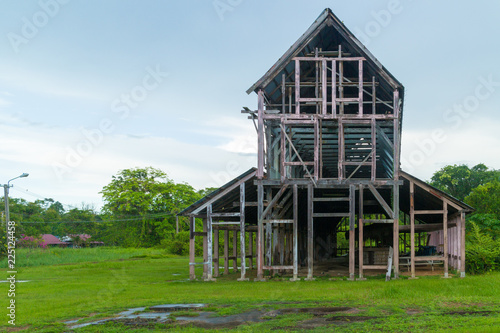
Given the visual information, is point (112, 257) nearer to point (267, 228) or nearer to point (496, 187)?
point (267, 228)

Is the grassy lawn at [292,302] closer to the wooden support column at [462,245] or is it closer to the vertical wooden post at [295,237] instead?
the vertical wooden post at [295,237]

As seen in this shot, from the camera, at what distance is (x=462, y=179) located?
67.1m

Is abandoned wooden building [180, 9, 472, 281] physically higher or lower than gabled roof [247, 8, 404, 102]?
lower

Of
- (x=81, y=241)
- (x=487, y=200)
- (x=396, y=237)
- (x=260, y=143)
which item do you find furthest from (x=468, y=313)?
Answer: (x=81, y=241)

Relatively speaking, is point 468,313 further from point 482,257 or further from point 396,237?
Result: point 482,257

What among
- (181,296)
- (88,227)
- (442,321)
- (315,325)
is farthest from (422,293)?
(88,227)

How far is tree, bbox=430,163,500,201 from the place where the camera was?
6619 cm

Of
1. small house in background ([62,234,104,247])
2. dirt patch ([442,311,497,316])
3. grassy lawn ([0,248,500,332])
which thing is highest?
dirt patch ([442,311,497,316])

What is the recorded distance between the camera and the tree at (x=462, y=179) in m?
66.2

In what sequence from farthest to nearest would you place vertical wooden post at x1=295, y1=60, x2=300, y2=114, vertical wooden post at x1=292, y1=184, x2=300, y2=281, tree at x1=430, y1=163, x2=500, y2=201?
tree at x1=430, y1=163, x2=500, y2=201
vertical wooden post at x1=295, y1=60, x2=300, y2=114
vertical wooden post at x1=292, y1=184, x2=300, y2=281

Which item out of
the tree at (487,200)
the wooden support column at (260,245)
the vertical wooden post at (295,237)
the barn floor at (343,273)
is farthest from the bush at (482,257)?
the tree at (487,200)

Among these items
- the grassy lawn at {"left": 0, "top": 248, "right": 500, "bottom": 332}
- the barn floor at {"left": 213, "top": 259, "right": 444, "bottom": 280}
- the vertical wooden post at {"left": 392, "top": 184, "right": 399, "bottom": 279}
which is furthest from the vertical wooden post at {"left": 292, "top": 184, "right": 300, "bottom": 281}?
the vertical wooden post at {"left": 392, "top": 184, "right": 399, "bottom": 279}

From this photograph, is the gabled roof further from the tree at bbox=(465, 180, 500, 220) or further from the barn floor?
the tree at bbox=(465, 180, 500, 220)

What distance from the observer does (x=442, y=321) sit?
1144 centimetres
